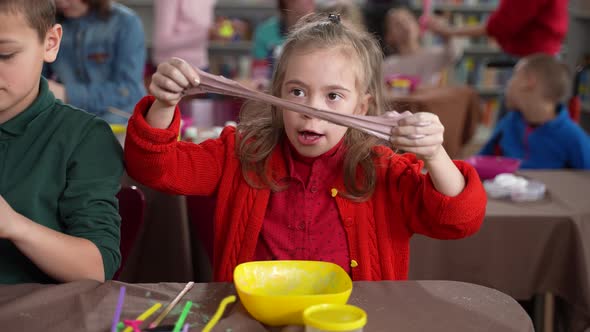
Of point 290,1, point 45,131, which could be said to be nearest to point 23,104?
point 45,131

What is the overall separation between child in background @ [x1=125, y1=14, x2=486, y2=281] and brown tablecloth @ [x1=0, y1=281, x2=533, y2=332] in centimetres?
24

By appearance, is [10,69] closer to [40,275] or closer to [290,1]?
[40,275]


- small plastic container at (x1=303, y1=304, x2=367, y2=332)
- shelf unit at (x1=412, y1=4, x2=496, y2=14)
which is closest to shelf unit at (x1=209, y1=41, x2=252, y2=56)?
shelf unit at (x1=412, y1=4, x2=496, y2=14)

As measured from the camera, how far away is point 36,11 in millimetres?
1153

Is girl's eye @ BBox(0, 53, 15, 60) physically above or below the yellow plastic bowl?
above

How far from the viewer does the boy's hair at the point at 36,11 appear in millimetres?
1121

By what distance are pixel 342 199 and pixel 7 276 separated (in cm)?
60

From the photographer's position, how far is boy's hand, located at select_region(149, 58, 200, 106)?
3.67 ft

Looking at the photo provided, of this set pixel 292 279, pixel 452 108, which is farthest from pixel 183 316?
pixel 452 108

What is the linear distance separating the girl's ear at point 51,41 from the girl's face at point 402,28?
3.54 meters

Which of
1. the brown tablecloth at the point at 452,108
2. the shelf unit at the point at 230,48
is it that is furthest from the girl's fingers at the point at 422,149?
the shelf unit at the point at 230,48

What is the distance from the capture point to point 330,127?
1.27 meters

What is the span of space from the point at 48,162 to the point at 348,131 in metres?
0.57

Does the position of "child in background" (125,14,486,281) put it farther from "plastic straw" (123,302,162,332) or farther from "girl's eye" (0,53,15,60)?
"plastic straw" (123,302,162,332)
